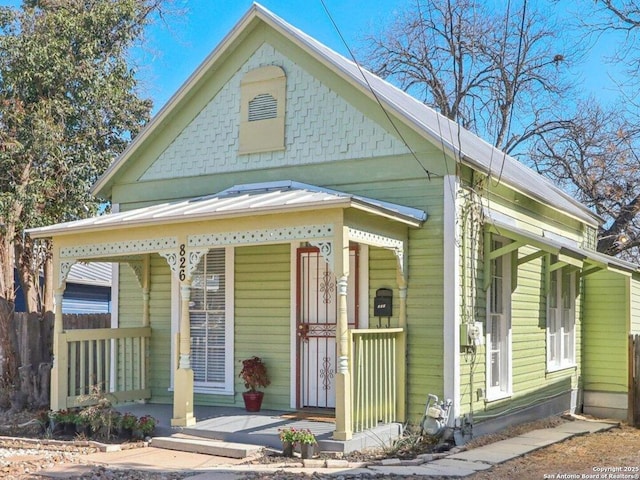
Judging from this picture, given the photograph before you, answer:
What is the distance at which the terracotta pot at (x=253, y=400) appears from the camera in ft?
35.4

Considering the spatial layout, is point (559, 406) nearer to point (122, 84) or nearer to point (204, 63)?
point (204, 63)

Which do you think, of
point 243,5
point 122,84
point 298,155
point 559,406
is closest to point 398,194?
point 298,155

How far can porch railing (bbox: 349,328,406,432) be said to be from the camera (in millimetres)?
8953

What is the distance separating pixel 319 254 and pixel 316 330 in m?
1.07

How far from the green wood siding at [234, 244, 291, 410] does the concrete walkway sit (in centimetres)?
222

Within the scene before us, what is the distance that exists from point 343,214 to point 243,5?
531 centimetres

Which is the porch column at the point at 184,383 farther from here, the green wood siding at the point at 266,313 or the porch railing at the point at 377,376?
the porch railing at the point at 377,376

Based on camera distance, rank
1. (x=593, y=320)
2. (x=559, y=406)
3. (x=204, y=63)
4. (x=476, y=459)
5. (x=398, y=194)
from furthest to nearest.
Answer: (x=593, y=320) < (x=559, y=406) < (x=204, y=63) < (x=398, y=194) < (x=476, y=459)

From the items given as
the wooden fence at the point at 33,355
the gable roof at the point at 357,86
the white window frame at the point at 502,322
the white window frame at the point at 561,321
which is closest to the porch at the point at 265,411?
the wooden fence at the point at 33,355

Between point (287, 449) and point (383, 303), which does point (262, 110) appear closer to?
point (383, 303)

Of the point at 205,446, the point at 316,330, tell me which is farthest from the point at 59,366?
the point at 316,330

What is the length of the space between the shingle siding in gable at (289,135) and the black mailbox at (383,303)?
187cm

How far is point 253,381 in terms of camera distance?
427 inches

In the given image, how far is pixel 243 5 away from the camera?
40.6 feet
